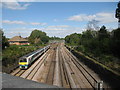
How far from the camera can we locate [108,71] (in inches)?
589

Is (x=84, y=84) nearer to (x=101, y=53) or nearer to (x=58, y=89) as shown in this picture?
(x=58, y=89)

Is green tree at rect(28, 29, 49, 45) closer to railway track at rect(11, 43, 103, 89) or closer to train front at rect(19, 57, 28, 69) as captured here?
railway track at rect(11, 43, 103, 89)

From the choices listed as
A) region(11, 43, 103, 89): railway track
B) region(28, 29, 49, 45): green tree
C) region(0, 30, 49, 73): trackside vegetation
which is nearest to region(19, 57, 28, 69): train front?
region(11, 43, 103, 89): railway track

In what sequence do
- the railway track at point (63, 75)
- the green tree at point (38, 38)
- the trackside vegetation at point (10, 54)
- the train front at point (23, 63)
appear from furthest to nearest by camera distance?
the green tree at point (38, 38) < the train front at point (23, 63) < the trackside vegetation at point (10, 54) < the railway track at point (63, 75)

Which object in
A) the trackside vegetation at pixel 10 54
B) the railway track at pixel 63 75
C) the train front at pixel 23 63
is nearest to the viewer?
the railway track at pixel 63 75

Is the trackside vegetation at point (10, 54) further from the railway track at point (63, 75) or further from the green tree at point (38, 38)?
the railway track at point (63, 75)

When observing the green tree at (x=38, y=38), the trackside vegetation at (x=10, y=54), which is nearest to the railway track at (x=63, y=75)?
the trackside vegetation at (x=10, y=54)

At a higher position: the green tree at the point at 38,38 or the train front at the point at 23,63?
the green tree at the point at 38,38

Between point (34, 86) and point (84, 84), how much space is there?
1192 cm

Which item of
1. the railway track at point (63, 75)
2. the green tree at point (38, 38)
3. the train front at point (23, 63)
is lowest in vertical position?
the railway track at point (63, 75)

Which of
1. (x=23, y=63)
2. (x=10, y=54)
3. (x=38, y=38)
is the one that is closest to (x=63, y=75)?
(x=23, y=63)

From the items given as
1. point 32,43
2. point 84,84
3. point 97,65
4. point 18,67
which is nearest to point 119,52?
point 97,65

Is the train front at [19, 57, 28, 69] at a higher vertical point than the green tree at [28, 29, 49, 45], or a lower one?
lower

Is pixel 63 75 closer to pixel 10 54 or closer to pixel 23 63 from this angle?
pixel 23 63
